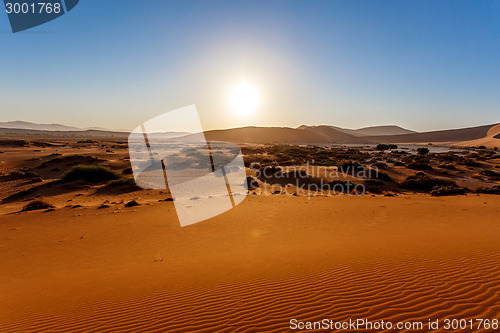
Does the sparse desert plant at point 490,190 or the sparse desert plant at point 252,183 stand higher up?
the sparse desert plant at point 252,183

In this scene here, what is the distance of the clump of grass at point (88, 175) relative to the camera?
790 inches

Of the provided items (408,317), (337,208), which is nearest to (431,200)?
(337,208)

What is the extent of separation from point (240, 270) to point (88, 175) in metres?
20.3

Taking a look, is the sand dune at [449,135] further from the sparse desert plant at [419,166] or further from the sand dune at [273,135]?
the sparse desert plant at [419,166]

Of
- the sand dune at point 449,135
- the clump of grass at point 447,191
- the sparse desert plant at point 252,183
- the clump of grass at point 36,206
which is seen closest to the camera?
the clump of grass at point 36,206

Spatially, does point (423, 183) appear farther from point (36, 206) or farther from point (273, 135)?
point (273, 135)

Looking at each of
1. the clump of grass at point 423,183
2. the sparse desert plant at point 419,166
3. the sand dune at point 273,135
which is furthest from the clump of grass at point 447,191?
the sand dune at point 273,135

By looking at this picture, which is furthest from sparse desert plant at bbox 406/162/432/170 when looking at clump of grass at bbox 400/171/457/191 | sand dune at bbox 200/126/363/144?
sand dune at bbox 200/126/363/144

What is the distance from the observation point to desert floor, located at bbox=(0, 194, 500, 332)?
4324mm

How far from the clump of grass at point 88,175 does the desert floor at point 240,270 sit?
8.84 metres

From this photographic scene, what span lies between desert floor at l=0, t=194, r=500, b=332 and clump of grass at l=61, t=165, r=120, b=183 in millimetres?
8842

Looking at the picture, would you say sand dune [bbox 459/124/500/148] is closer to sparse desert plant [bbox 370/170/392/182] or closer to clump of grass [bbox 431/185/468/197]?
sparse desert plant [bbox 370/170/392/182]

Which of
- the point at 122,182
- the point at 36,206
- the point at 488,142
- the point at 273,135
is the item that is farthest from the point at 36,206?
the point at 488,142

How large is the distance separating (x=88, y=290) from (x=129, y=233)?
14.4ft
